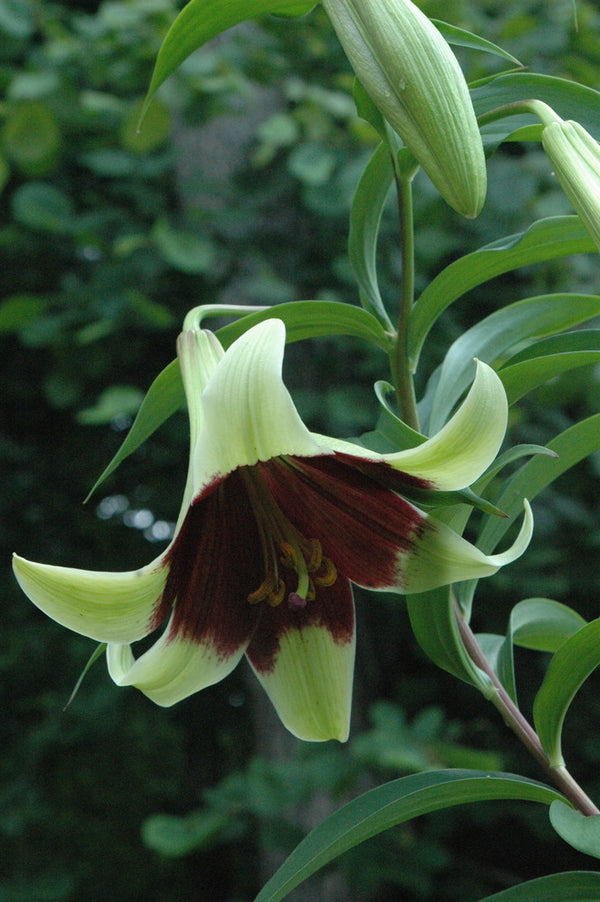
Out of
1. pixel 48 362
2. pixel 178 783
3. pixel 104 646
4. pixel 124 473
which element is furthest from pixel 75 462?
pixel 104 646

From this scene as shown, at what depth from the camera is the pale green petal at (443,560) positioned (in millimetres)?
359

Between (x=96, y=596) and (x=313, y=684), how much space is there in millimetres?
132

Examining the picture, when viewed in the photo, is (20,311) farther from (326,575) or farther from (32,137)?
(326,575)

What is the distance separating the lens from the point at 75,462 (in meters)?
2.34

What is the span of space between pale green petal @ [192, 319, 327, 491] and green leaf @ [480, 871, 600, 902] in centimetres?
26

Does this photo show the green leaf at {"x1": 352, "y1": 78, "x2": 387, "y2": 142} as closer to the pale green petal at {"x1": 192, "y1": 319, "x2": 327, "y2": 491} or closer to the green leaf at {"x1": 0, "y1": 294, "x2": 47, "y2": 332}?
the pale green petal at {"x1": 192, "y1": 319, "x2": 327, "y2": 491}

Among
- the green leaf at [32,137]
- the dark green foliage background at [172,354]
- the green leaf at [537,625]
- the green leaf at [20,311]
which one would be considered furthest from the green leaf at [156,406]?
the green leaf at [32,137]

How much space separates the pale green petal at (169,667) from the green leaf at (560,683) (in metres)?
0.17

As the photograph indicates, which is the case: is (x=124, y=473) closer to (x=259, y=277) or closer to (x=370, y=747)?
(x=259, y=277)

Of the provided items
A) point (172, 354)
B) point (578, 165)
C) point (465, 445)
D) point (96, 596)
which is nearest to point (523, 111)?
point (578, 165)

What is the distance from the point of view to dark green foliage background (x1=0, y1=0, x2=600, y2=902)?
1.67 metres

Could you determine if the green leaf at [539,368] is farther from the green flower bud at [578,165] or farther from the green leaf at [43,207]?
the green leaf at [43,207]

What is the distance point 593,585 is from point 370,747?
2.09 feet

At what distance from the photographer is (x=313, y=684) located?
43cm
